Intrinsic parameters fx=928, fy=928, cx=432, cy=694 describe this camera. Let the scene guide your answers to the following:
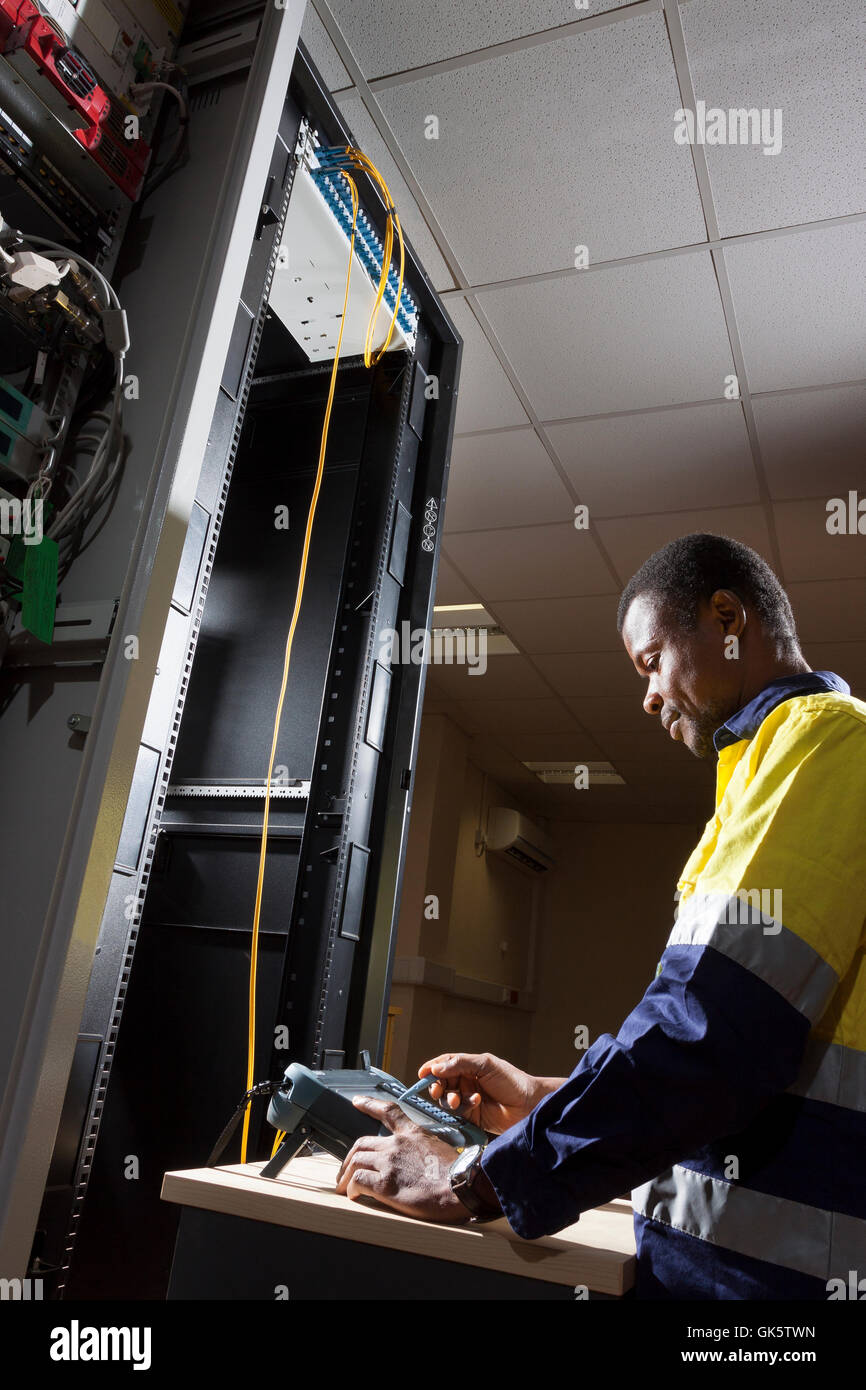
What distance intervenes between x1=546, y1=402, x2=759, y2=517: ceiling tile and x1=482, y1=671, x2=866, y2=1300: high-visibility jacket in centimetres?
253

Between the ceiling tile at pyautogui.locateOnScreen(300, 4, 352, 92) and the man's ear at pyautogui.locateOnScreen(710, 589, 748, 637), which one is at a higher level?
the ceiling tile at pyautogui.locateOnScreen(300, 4, 352, 92)

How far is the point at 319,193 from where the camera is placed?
2.17m

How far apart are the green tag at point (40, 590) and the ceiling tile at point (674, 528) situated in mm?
2897

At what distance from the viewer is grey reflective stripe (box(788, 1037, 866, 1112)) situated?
0.89 m

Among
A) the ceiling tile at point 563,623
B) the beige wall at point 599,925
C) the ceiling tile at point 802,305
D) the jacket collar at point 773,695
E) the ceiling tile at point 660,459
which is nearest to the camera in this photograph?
the jacket collar at point 773,695

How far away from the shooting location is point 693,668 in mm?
1338

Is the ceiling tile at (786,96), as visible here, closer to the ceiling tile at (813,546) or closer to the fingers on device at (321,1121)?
the ceiling tile at (813,546)

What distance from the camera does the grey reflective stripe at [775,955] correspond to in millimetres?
861

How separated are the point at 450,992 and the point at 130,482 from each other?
5672 millimetres

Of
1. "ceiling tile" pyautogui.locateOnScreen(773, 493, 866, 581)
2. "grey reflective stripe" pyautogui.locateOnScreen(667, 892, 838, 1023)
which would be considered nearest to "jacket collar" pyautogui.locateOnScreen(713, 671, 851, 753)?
"grey reflective stripe" pyautogui.locateOnScreen(667, 892, 838, 1023)

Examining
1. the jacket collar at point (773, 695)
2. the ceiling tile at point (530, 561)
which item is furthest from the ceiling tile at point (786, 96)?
the ceiling tile at point (530, 561)

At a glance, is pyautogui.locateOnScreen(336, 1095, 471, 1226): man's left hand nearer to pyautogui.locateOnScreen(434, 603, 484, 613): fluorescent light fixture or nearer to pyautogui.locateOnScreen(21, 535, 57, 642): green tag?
pyautogui.locateOnScreen(21, 535, 57, 642): green tag

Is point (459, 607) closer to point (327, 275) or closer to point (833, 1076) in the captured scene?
point (327, 275)

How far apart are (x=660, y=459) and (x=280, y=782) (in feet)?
6.78
